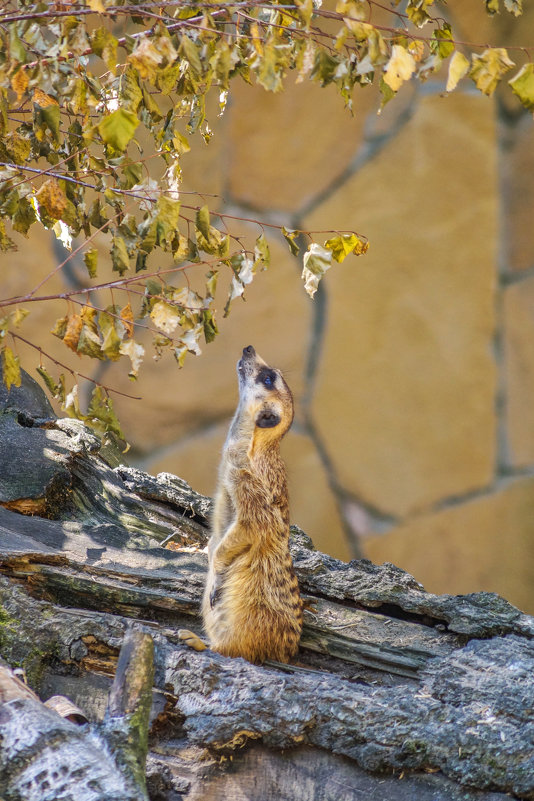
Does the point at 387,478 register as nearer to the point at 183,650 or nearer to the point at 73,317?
the point at 183,650

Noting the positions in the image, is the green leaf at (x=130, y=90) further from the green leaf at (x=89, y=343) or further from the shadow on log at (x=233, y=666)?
the shadow on log at (x=233, y=666)

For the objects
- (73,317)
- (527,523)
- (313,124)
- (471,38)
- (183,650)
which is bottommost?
(183,650)

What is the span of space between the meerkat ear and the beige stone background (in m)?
1.38

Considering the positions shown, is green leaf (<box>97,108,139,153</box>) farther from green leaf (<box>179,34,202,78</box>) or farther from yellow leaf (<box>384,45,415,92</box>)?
yellow leaf (<box>384,45,415,92</box>)

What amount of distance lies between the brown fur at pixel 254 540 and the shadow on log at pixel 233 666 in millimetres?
83

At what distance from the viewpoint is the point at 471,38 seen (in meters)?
3.35

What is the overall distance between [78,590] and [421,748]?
0.77 metres

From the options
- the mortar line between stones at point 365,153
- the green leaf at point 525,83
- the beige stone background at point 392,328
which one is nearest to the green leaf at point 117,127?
the green leaf at point 525,83

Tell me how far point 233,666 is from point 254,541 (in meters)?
0.41

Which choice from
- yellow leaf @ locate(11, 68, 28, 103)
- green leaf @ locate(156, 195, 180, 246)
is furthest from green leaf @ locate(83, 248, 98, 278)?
yellow leaf @ locate(11, 68, 28, 103)

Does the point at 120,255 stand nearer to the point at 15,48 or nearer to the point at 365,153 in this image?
the point at 15,48

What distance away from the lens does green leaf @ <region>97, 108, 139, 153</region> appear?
1.06m

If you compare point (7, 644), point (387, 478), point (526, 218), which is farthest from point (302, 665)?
point (526, 218)

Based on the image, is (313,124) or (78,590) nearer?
(78,590)
